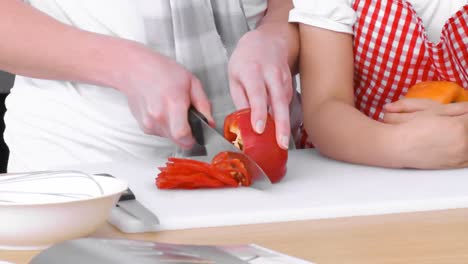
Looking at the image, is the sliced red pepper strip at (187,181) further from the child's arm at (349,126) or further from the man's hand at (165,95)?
the child's arm at (349,126)

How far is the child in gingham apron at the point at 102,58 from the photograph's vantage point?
1.10 m

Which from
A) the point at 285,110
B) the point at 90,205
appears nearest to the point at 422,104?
the point at 285,110

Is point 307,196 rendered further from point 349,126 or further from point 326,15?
point 326,15

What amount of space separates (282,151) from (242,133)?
0.05 metres

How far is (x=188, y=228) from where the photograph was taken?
77 centimetres

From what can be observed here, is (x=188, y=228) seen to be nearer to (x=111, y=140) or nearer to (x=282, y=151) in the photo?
(x=282, y=151)

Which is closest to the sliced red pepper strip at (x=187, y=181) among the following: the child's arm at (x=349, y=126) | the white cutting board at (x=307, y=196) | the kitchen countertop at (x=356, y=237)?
the white cutting board at (x=307, y=196)

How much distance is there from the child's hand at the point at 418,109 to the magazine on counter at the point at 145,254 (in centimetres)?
57

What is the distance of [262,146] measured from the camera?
975mm

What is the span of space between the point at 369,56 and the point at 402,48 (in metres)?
0.05

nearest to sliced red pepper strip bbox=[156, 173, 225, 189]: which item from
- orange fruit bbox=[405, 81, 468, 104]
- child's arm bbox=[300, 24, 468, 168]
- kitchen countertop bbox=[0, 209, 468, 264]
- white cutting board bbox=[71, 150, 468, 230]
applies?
white cutting board bbox=[71, 150, 468, 230]

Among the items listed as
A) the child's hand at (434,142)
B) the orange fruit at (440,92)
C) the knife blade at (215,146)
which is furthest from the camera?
the orange fruit at (440,92)

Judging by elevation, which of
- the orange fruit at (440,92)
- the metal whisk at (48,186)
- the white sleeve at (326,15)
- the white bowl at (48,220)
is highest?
the white bowl at (48,220)

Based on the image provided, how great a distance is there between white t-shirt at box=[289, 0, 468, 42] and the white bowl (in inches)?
25.9
